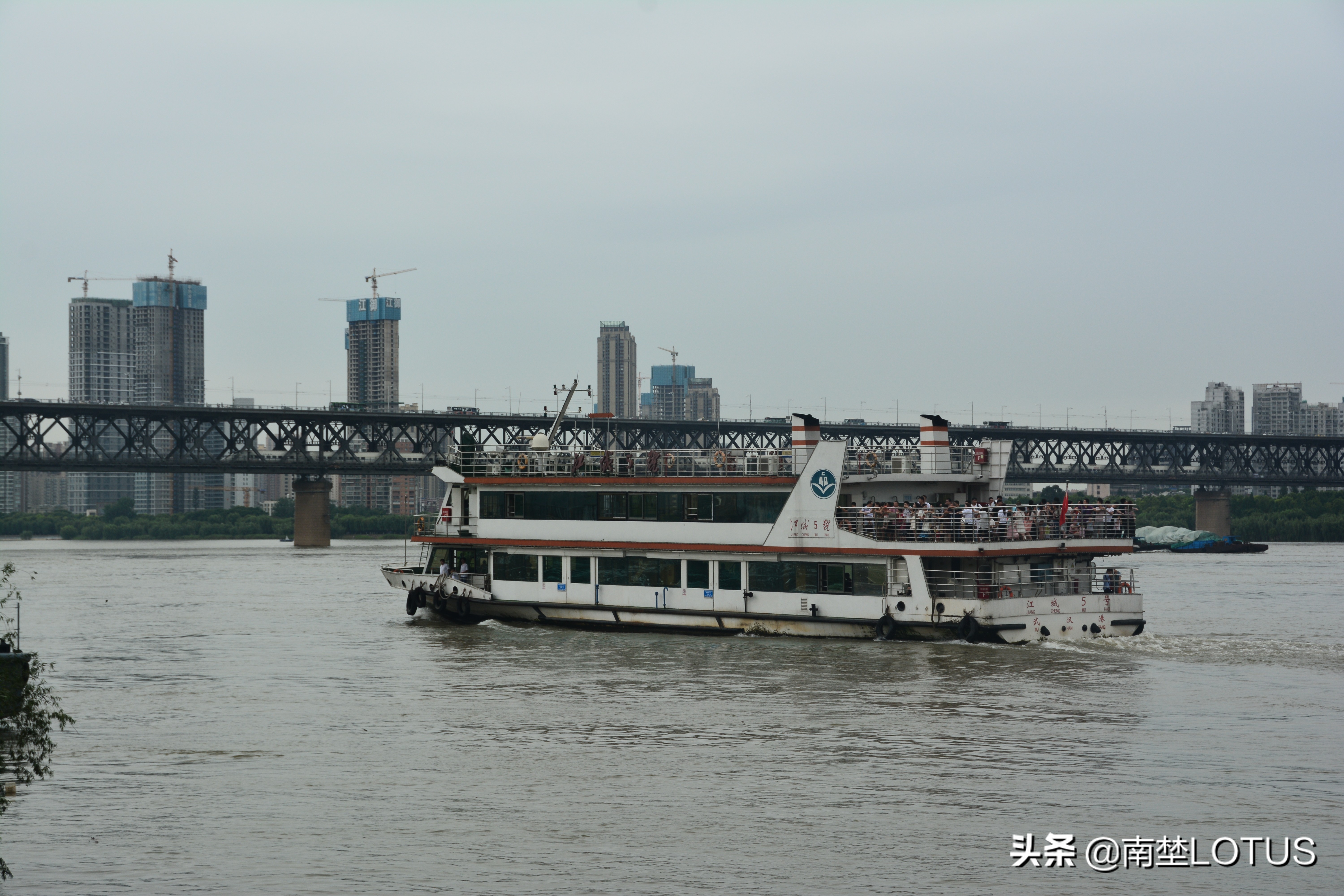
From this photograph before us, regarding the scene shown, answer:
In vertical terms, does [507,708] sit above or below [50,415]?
below

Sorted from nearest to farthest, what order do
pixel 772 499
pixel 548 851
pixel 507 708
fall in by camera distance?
pixel 548 851 < pixel 507 708 < pixel 772 499

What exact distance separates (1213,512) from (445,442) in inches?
3524

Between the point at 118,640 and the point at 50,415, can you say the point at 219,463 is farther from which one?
the point at 118,640

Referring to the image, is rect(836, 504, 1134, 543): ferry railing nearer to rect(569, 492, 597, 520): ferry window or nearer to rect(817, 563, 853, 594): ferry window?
rect(817, 563, 853, 594): ferry window

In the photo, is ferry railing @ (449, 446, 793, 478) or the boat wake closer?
the boat wake

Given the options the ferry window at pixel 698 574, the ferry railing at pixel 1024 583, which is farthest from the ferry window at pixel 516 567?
the ferry railing at pixel 1024 583

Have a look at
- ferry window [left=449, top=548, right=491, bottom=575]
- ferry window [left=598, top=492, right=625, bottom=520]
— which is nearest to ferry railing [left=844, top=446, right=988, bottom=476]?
ferry window [left=598, top=492, right=625, bottom=520]

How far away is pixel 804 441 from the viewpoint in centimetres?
4247

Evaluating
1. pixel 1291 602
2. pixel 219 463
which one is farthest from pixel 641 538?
pixel 219 463

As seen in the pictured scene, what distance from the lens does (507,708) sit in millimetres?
31922

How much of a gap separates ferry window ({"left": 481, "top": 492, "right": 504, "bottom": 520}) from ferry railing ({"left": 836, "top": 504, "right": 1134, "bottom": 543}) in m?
12.4

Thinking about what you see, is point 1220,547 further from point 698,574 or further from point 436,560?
point 698,574

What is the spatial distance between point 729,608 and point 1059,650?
9612 mm

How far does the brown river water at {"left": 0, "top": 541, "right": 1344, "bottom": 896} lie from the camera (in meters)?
19.3
